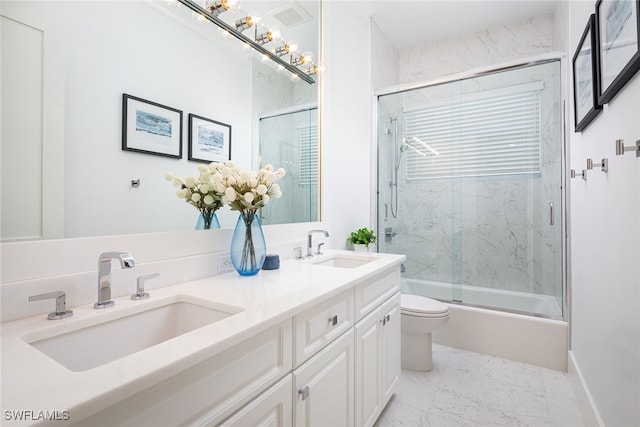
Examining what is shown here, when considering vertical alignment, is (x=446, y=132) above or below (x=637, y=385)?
above

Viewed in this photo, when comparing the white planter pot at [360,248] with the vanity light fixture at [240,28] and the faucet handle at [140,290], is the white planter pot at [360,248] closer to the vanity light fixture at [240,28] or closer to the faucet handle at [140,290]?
the vanity light fixture at [240,28]

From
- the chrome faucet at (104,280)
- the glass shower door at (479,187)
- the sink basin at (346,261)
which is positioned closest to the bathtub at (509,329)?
the glass shower door at (479,187)

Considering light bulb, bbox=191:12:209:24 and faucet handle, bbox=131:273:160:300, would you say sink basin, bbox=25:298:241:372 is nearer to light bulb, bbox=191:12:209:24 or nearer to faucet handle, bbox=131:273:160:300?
faucet handle, bbox=131:273:160:300

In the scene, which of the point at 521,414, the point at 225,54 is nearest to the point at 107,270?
the point at 225,54

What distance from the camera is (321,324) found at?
1068 mm

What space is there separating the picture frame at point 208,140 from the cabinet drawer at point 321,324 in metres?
0.77

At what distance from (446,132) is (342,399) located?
8.44 feet

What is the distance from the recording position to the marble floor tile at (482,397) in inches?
64.4

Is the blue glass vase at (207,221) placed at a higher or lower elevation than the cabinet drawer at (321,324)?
higher

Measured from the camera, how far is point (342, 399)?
1.20m

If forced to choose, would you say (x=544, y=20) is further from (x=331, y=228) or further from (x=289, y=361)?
(x=289, y=361)

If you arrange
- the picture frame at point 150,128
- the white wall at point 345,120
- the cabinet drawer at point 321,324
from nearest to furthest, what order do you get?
the cabinet drawer at point 321,324, the picture frame at point 150,128, the white wall at point 345,120

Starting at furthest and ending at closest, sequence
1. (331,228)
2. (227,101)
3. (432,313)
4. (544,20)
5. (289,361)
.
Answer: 1. (544,20)
2. (331,228)
3. (432,313)
4. (227,101)
5. (289,361)

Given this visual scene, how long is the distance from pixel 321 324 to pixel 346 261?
0.85 m
